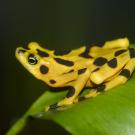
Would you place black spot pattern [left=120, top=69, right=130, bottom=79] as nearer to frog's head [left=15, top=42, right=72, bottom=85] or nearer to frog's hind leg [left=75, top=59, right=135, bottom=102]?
frog's hind leg [left=75, top=59, right=135, bottom=102]

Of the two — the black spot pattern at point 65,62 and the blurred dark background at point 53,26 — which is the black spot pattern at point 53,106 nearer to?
the black spot pattern at point 65,62

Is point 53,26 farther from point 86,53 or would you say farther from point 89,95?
point 89,95

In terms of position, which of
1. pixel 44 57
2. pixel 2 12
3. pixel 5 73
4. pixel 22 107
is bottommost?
pixel 22 107

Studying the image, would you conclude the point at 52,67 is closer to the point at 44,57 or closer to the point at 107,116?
the point at 44,57

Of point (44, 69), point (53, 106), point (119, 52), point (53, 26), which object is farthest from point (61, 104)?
point (53, 26)

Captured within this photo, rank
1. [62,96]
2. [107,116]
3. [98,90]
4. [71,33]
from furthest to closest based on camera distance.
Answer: [71,33] → [62,96] → [98,90] → [107,116]

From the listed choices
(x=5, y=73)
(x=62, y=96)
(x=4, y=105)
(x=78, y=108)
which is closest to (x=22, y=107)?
(x=4, y=105)

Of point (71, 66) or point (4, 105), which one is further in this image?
point (4, 105)
